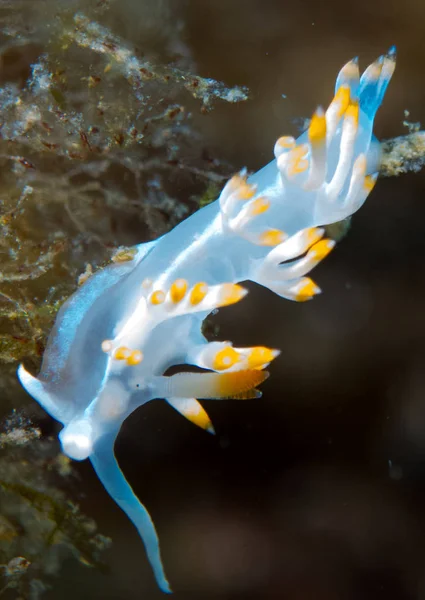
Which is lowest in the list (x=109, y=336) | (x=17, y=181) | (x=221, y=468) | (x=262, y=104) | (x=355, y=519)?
(x=355, y=519)

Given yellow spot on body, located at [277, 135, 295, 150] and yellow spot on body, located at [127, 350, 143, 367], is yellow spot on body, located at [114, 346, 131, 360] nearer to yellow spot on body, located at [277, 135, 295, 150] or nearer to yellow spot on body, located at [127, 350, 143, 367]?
yellow spot on body, located at [127, 350, 143, 367]

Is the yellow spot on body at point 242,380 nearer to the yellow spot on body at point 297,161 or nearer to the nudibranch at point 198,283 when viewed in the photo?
the nudibranch at point 198,283

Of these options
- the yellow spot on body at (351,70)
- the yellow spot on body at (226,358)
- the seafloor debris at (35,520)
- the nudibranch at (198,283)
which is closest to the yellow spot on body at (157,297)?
the nudibranch at (198,283)

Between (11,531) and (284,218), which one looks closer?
(284,218)

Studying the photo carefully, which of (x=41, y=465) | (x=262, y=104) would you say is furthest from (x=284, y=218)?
(x=41, y=465)

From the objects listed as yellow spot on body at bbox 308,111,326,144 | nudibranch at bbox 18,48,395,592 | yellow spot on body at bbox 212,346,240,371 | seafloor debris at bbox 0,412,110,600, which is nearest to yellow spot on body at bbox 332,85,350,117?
nudibranch at bbox 18,48,395,592

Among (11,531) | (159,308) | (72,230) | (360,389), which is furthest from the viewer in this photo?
(11,531)

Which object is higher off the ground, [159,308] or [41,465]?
[159,308]

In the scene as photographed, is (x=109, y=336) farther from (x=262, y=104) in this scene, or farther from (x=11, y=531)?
(x=11, y=531)
